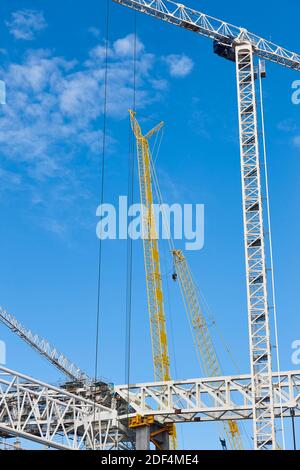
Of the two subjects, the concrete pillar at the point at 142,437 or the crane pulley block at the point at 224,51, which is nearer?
the concrete pillar at the point at 142,437

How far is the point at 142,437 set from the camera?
7488 centimetres

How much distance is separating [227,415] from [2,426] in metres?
20.3

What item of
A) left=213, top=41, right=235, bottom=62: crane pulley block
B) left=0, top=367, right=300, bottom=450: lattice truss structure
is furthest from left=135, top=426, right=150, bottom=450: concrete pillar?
left=213, top=41, right=235, bottom=62: crane pulley block

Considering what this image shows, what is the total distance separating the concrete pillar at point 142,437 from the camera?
74500 millimetres

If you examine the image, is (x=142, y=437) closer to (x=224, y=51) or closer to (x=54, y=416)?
(x=54, y=416)

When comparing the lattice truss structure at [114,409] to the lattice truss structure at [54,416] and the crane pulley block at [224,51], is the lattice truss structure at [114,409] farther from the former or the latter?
the crane pulley block at [224,51]

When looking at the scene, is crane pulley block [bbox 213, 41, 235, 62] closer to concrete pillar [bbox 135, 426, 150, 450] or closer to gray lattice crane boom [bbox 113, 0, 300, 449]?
gray lattice crane boom [bbox 113, 0, 300, 449]

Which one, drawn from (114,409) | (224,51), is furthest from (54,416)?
(224,51)

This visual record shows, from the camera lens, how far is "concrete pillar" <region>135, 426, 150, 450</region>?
244 feet

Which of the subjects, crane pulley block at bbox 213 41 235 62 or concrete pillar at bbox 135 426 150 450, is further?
crane pulley block at bbox 213 41 235 62

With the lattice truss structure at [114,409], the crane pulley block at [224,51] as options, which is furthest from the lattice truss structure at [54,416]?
the crane pulley block at [224,51]

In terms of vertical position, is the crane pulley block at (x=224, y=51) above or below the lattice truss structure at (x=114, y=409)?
above
